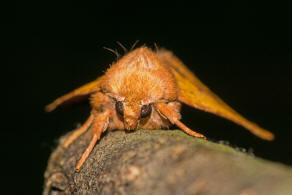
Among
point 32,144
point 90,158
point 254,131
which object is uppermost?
point 90,158

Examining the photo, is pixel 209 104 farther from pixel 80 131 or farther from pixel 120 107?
pixel 80 131

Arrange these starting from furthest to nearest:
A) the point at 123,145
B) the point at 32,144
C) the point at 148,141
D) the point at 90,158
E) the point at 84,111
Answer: the point at 84,111 → the point at 32,144 → the point at 90,158 → the point at 123,145 → the point at 148,141

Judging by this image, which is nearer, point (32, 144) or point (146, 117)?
point (146, 117)

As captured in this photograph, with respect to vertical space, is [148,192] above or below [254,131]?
above

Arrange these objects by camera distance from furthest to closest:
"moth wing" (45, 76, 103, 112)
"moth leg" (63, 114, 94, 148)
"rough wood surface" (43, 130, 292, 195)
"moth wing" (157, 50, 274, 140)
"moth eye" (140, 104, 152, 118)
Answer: "moth wing" (45, 76, 103, 112), "moth leg" (63, 114, 94, 148), "moth wing" (157, 50, 274, 140), "moth eye" (140, 104, 152, 118), "rough wood surface" (43, 130, 292, 195)

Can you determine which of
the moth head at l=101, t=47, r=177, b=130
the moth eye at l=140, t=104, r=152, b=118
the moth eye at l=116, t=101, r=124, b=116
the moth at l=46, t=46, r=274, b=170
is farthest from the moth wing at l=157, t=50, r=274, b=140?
the moth eye at l=116, t=101, r=124, b=116

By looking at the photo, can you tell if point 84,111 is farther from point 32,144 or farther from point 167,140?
point 167,140

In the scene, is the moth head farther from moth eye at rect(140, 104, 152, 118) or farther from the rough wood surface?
the rough wood surface

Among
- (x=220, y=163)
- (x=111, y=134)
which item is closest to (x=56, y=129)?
(x=111, y=134)
